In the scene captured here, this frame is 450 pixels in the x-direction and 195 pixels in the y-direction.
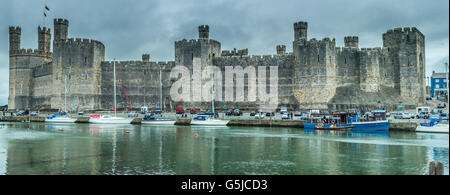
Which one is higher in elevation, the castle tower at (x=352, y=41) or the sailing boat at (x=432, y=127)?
the castle tower at (x=352, y=41)

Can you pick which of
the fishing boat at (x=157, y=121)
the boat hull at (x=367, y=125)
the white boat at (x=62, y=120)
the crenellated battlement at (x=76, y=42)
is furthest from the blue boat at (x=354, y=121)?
the crenellated battlement at (x=76, y=42)

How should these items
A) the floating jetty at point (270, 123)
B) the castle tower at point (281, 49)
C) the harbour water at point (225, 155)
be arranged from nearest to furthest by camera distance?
the harbour water at point (225, 155)
the floating jetty at point (270, 123)
the castle tower at point (281, 49)

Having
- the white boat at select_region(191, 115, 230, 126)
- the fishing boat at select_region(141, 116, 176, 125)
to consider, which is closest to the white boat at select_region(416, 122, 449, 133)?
the white boat at select_region(191, 115, 230, 126)

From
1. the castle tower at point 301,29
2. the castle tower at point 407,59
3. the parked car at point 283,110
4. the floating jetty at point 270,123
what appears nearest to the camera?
the floating jetty at point 270,123

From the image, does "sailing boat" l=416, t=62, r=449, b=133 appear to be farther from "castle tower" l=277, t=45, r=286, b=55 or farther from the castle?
"castle tower" l=277, t=45, r=286, b=55

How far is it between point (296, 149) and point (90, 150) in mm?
9933

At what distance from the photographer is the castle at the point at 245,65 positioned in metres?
39.2

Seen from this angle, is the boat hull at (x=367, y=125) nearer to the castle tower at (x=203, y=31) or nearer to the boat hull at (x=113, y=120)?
the boat hull at (x=113, y=120)

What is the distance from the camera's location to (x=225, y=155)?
58.3 ft

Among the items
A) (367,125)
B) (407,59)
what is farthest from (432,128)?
(407,59)

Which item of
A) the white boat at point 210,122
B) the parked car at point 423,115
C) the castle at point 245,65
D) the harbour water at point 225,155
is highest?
the castle at point 245,65

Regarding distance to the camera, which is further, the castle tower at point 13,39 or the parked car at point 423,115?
the castle tower at point 13,39

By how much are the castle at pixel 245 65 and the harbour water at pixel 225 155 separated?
49.3 feet
